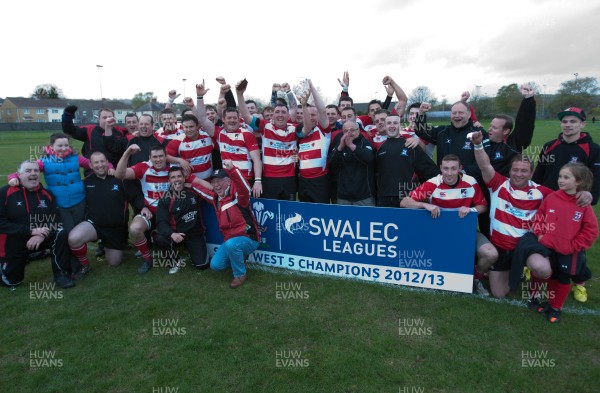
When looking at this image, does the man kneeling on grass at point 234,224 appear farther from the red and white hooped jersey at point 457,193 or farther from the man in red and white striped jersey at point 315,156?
the red and white hooped jersey at point 457,193

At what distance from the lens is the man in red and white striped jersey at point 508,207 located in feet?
14.4

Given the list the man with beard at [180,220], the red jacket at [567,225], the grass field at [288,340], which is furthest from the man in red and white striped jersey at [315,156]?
the red jacket at [567,225]

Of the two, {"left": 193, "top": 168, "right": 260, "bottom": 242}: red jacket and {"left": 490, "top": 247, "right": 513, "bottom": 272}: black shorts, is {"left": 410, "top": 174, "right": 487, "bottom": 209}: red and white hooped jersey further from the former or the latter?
{"left": 193, "top": 168, "right": 260, "bottom": 242}: red jacket

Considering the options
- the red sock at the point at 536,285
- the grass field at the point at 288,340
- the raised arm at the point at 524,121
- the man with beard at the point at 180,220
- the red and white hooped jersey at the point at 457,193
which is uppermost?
the raised arm at the point at 524,121

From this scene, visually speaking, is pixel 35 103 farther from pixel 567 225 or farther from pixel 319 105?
pixel 567 225

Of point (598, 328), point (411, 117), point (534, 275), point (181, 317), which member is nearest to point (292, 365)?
point (181, 317)

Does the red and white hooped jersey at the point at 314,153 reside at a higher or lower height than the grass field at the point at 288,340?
higher

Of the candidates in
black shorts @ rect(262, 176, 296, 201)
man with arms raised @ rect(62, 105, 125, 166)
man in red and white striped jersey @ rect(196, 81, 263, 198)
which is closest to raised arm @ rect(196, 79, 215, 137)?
man in red and white striped jersey @ rect(196, 81, 263, 198)

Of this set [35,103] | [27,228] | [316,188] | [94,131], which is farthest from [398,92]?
[35,103]

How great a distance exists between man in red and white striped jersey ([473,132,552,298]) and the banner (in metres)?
0.34

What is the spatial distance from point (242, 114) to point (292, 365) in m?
3.90

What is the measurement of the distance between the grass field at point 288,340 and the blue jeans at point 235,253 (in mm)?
267

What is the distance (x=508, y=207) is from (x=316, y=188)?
8.37ft

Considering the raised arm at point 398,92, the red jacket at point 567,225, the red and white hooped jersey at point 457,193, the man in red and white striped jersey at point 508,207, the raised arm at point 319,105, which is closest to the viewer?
the red jacket at point 567,225
